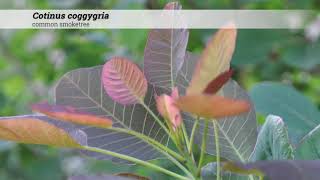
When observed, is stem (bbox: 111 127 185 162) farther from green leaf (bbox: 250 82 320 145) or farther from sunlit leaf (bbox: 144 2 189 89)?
green leaf (bbox: 250 82 320 145)

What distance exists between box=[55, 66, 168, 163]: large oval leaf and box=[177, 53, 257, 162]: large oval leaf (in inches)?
1.3

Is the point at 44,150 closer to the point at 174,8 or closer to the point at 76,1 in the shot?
the point at 76,1

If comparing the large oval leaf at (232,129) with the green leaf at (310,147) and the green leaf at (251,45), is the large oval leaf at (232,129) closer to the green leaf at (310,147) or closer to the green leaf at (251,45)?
the green leaf at (310,147)

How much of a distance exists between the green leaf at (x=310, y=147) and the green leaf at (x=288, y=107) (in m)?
0.17

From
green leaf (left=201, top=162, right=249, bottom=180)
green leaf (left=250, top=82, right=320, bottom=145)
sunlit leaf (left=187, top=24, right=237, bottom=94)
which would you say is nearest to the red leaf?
sunlit leaf (left=187, top=24, right=237, bottom=94)

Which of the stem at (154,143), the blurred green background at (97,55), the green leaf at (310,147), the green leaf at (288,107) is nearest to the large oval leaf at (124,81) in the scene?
the stem at (154,143)

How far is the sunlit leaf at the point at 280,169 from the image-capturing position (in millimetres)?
302

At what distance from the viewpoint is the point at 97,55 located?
1530 mm

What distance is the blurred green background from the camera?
1385mm

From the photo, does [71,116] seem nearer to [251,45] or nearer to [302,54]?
[251,45]

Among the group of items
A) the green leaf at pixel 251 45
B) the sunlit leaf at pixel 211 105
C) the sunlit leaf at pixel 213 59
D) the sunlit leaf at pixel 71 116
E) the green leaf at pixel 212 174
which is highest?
the green leaf at pixel 251 45

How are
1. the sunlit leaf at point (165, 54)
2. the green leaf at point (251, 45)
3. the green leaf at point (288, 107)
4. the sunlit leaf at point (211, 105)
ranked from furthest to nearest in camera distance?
the green leaf at point (251, 45) < the green leaf at point (288, 107) < the sunlit leaf at point (165, 54) < the sunlit leaf at point (211, 105)

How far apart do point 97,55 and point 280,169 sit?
126 cm

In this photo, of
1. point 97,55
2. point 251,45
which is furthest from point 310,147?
point 97,55
